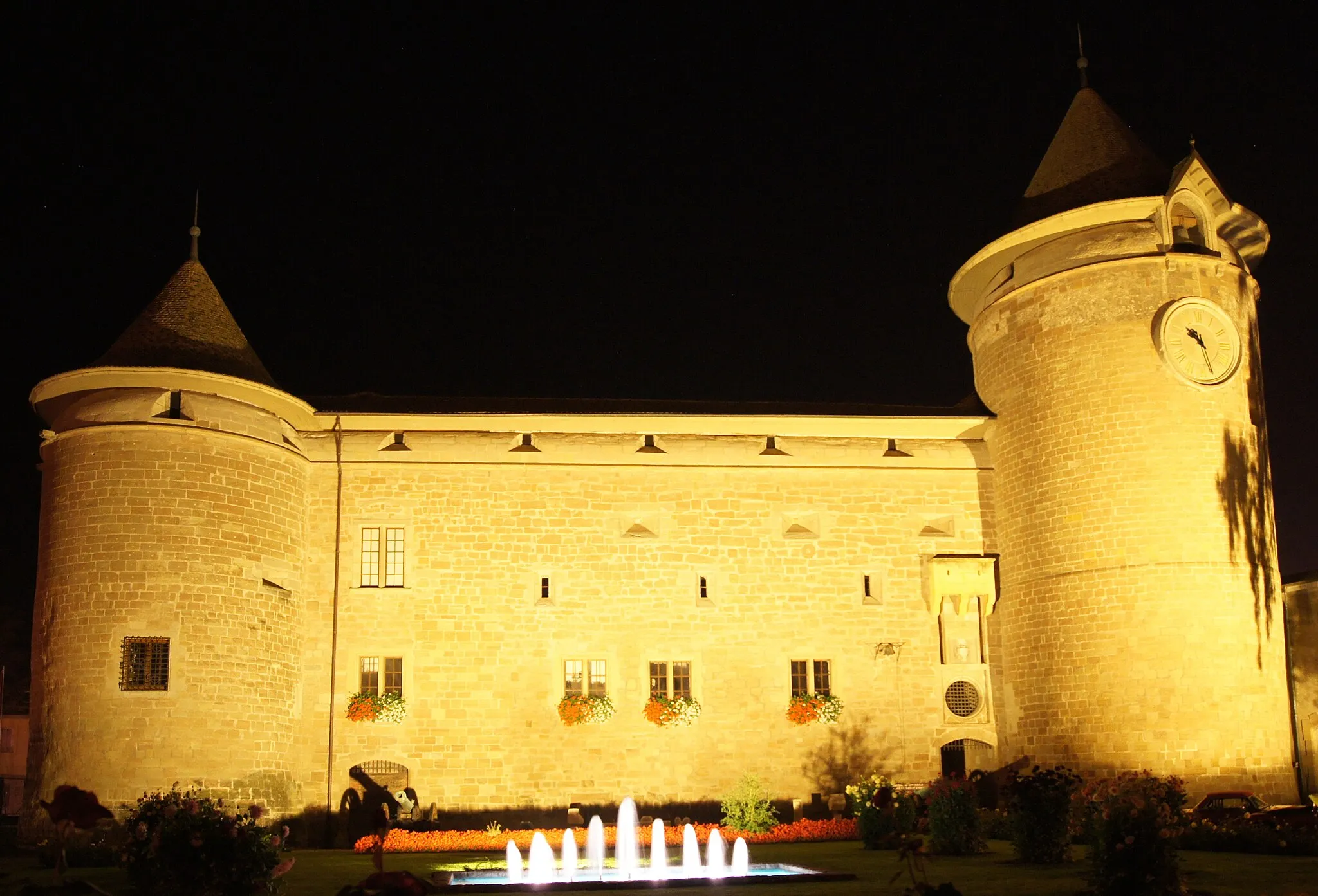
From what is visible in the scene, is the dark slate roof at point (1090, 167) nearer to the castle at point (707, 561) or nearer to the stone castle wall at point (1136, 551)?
the castle at point (707, 561)

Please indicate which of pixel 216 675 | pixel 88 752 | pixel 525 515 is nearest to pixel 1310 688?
pixel 525 515

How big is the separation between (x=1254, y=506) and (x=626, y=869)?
14733 mm

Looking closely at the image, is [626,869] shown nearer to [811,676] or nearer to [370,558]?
[811,676]

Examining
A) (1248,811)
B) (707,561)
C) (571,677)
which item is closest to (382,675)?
(571,677)

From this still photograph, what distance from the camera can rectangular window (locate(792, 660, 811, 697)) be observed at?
2694cm

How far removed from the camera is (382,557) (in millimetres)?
26906

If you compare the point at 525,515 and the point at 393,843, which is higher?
the point at 525,515

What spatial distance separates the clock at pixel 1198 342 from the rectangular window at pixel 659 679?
1195 cm

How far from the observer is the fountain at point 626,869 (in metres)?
16.0

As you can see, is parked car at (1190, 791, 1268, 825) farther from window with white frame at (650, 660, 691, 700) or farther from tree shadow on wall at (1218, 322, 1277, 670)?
window with white frame at (650, 660, 691, 700)

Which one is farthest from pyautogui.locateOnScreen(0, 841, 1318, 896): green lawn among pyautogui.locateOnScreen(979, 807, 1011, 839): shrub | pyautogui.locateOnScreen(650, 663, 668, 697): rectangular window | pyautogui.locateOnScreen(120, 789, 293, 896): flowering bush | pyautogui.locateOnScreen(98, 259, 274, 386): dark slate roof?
pyautogui.locateOnScreen(98, 259, 274, 386): dark slate roof

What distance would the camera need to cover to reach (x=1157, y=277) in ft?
83.3

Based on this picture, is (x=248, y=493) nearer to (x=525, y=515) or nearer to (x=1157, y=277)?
(x=525, y=515)

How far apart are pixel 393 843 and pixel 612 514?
328 inches
